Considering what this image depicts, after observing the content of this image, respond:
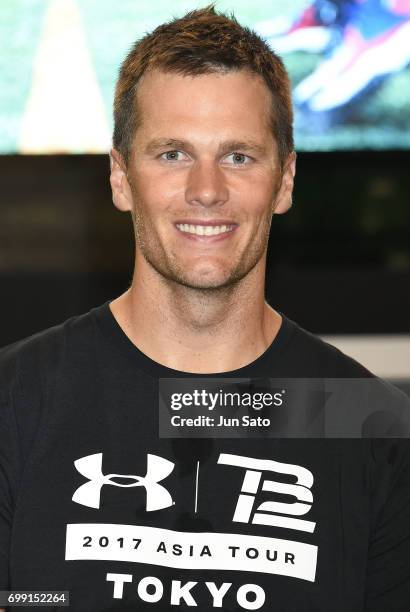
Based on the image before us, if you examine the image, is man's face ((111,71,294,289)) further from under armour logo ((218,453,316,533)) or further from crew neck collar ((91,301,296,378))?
under armour logo ((218,453,316,533))

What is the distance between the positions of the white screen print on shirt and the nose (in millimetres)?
391

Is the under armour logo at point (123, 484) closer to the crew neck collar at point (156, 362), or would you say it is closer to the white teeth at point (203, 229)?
the crew neck collar at point (156, 362)

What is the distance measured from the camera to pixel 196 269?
157cm

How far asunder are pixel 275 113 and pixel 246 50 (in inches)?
4.2

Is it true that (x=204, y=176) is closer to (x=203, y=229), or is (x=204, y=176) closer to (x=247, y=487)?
(x=203, y=229)

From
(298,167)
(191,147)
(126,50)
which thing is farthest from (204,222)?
(298,167)

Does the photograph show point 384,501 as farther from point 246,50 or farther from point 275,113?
point 246,50

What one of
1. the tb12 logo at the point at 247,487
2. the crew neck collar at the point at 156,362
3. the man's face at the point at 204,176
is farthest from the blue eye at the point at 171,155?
the tb12 logo at the point at 247,487

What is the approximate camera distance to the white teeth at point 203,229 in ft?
5.13

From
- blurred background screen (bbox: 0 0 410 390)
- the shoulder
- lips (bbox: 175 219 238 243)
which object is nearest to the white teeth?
lips (bbox: 175 219 238 243)

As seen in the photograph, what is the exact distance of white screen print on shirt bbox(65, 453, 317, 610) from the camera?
1534 millimetres

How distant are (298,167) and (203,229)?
212 cm

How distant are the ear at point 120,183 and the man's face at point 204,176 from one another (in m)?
0.06

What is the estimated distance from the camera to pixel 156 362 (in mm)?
1620
